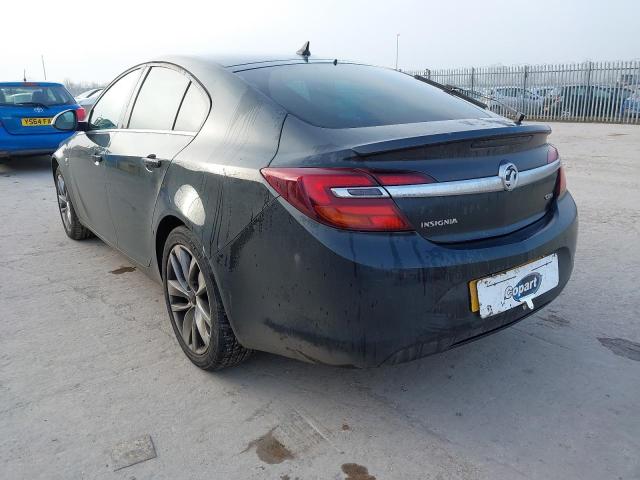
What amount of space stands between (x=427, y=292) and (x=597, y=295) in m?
2.01

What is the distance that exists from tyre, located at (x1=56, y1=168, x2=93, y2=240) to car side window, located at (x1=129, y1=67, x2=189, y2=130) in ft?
5.68

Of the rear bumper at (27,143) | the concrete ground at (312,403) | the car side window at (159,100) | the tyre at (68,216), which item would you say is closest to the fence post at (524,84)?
the rear bumper at (27,143)

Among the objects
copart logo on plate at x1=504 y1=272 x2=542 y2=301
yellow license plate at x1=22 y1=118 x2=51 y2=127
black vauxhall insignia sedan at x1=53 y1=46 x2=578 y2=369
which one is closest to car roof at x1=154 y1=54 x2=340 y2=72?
black vauxhall insignia sedan at x1=53 y1=46 x2=578 y2=369

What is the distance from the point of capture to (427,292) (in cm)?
192

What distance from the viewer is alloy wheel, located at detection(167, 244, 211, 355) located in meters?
2.54

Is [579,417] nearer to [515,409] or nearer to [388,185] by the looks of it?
[515,409]

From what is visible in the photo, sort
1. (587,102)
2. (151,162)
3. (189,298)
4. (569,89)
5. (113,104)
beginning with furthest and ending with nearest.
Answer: (569,89) < (587,102) < (113,104) < (151,162) < (189,298)

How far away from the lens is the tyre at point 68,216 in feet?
Answer: 15.4

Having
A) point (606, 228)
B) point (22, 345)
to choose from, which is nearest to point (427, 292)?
point (22, 345)

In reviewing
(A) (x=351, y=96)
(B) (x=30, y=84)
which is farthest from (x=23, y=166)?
(A) (x=351, y=96)

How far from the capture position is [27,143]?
849 centimetres

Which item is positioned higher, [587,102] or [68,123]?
[68,123]

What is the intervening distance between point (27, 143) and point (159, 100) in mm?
6549

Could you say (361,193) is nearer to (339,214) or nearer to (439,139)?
(339,214)
